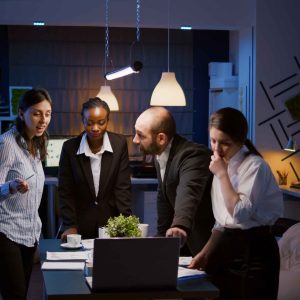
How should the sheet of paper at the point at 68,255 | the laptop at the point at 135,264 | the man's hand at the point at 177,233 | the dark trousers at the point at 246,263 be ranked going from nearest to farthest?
the laptop at the point at 135,264, the dark trousers at the point at 246,263, the man's hand at the point at 177,233, the sheet of paper at the point at 68,255

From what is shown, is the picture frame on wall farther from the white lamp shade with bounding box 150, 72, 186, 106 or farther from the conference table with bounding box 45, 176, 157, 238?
the white lamp shade with bounding box 150, 72, 186, 106

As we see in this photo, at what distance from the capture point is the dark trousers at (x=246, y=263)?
3.08 m

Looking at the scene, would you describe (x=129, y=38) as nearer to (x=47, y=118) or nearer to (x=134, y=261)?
(x=47, y=118)

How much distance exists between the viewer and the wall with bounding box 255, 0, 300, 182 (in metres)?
8.12

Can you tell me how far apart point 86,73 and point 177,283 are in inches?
304

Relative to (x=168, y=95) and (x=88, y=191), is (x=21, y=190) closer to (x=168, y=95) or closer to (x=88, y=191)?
(x=88, y=191)

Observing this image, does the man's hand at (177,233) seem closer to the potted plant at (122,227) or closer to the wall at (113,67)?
the potted plant at (122,227)

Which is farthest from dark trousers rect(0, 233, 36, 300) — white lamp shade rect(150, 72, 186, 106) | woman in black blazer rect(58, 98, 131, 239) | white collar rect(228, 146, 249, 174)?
white lamp shade rect(150, 72, 186, 106)

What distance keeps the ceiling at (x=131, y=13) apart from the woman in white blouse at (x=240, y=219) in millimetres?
5097

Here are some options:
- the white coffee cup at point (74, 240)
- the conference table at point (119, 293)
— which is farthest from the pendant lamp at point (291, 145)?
the conference table at point (119, 293)

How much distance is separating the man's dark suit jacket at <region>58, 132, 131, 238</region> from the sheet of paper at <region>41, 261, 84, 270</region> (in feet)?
2.73

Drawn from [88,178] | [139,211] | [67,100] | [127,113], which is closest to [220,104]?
[127,113]

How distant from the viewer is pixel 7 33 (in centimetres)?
1029

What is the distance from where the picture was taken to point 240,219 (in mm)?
3023
